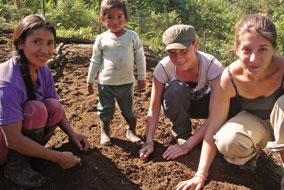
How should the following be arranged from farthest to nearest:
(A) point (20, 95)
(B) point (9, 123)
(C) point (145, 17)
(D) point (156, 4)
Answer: (C) point (145, 17) < (D) point (156, 4) < (A) point (20, 95) < (B) point (9, 123)

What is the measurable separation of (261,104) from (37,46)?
4.99ft

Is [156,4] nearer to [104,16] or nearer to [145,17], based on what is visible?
[145,17]

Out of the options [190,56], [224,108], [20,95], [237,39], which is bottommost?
[224,108]

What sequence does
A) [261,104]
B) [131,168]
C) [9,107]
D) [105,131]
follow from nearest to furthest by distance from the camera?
[9,107] < [261,104] < [131,168] < [105,131]

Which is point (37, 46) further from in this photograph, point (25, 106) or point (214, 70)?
→ point (214, 70)

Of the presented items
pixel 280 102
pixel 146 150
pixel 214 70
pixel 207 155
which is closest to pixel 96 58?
pixel 146 150

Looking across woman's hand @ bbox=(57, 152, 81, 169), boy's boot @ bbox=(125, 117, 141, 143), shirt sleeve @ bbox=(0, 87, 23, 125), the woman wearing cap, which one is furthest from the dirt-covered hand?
shirt sleeve @ bbox=(0, 87, 23, 125)

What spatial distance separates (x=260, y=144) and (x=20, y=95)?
5.38ft

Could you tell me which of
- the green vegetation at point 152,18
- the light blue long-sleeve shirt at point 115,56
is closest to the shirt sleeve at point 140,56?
the light blue long-sleeve shirt at point 115,56

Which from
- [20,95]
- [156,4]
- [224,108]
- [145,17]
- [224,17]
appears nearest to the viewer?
[20,95]

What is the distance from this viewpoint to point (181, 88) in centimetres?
216

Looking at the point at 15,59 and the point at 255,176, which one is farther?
the point at 255,176

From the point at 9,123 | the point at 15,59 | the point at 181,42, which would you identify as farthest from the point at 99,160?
the point at 181,42

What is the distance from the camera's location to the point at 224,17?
29.1 ft
